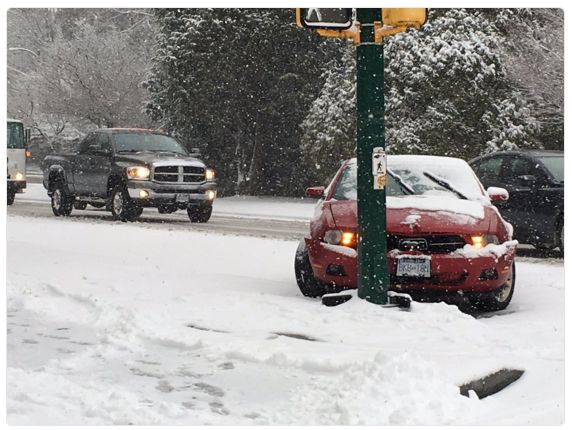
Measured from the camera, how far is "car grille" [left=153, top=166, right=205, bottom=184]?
20422 mm

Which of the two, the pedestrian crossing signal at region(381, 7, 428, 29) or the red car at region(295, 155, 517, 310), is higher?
the pedestrian crossing signal at region(381, 7, 428, 29)

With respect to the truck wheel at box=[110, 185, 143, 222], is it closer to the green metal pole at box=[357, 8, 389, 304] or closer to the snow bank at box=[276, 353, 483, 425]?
the green metal pole at box=[357, 8, 389, 304]

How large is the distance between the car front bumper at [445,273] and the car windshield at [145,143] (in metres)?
12.7

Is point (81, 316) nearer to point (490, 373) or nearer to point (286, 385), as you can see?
point (286, 385)

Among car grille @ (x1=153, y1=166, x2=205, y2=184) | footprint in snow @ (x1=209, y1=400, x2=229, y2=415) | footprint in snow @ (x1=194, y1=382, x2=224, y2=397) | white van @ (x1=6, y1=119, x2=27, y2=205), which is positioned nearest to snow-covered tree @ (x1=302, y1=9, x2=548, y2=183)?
car grille @ (x1=153, y1=166, x2=205, y2=184)

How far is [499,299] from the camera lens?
9.55 meters

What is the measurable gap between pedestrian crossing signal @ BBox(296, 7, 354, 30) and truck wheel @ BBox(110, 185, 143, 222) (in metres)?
12.3

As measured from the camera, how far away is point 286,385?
6523 millimetres

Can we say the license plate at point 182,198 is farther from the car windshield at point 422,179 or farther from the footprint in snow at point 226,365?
the footprint in snow at point 226,365

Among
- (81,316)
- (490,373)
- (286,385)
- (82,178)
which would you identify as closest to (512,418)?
(490,373)

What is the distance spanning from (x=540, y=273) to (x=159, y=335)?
5835 mm

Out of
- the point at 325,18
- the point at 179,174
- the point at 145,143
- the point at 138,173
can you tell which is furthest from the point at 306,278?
the point at 145,143

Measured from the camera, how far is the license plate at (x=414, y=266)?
9.07 metres

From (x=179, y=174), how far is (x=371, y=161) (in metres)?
12.3
